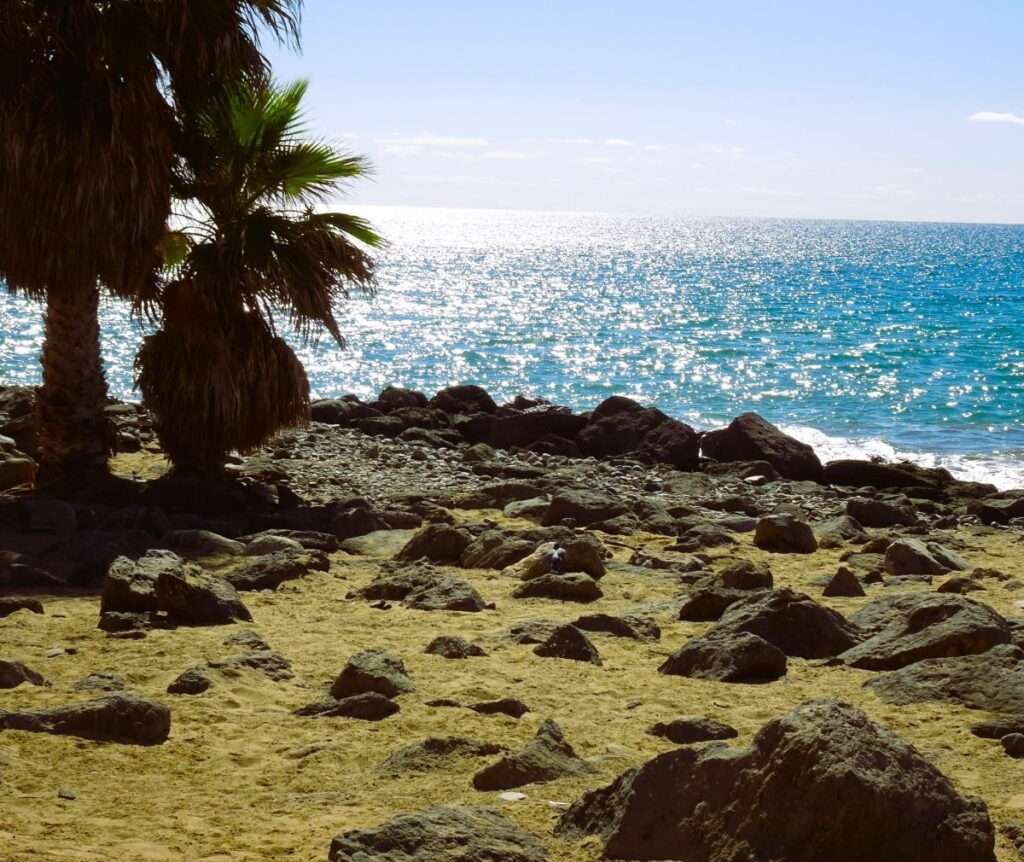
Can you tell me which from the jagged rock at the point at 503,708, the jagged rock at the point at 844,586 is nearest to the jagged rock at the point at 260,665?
the jagged rock at the point at 503,708

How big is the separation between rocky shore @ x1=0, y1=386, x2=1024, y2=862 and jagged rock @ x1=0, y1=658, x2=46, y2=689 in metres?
0.02

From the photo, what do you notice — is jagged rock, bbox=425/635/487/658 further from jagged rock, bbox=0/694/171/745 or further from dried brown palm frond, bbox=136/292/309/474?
dried brown palm frond, bbox=136/292/309/474

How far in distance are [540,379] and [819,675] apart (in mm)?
28878

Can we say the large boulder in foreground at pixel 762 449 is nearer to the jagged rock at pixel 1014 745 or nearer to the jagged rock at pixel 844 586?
the jagged rock at pixel 844 586

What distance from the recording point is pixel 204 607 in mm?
8289

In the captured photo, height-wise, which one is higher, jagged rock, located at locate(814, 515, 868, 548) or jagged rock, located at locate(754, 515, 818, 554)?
jagged rock, located at locate(754, 515, 818, 554)

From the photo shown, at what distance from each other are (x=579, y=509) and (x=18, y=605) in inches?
225

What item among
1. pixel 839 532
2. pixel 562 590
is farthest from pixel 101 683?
pixel 839 532

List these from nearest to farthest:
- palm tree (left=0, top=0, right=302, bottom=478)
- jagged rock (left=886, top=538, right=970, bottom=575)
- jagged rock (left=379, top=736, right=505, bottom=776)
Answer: jagged rock (left=379, top=736, right=505, bottom=776) → jagged rock (left=886, top=538, right=970, bottom=575) → palm tree (left=0, top=0, right=302, bottom=478)

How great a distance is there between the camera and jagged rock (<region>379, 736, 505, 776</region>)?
5720mm

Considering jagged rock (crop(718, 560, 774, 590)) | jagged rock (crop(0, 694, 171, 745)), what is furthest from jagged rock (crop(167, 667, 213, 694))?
jagged rock (crop(718, 560, 774, 590))

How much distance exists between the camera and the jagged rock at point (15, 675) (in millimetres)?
6746

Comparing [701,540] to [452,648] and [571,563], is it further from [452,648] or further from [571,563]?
[452,648]

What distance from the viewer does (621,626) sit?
27.7ft
